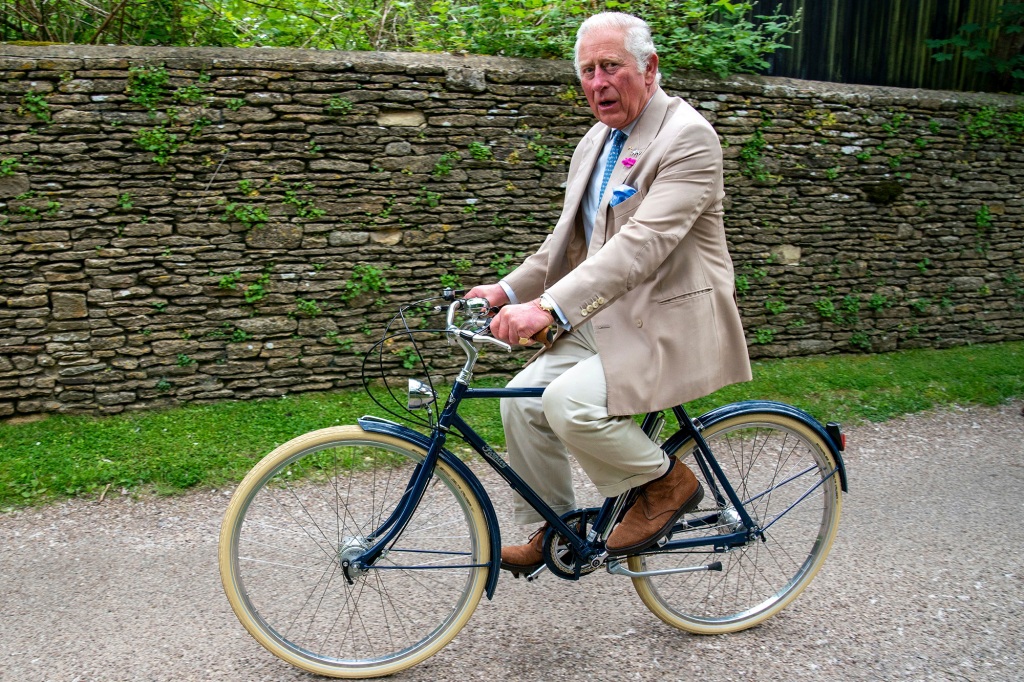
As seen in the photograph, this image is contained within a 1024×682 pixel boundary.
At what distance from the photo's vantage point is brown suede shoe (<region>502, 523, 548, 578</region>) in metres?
3.08

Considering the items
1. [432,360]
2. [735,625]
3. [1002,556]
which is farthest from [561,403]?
[432,360]

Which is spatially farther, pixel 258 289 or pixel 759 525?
pixel 258 289

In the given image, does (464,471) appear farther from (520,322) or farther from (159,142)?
(159,142)

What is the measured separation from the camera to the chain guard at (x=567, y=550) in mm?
3016

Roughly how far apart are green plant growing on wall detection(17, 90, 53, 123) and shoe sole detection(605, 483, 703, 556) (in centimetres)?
441

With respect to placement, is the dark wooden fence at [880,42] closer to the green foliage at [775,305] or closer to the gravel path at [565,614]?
the green foliage at [775,305]

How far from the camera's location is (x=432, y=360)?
6.17 metres

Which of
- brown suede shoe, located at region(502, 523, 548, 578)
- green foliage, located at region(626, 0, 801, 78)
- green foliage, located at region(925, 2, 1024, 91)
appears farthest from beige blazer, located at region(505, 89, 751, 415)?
green foliage, located at region(925, 2, 1024, 91)

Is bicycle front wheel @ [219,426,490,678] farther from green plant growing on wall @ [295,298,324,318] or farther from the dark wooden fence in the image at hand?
the dark wooden fence

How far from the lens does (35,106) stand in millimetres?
5129

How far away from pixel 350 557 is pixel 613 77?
1.83m

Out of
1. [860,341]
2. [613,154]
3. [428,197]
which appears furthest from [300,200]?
[860,341]

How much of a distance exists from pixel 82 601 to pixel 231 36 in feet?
13.7

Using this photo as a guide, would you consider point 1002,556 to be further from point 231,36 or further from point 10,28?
point 10,28
